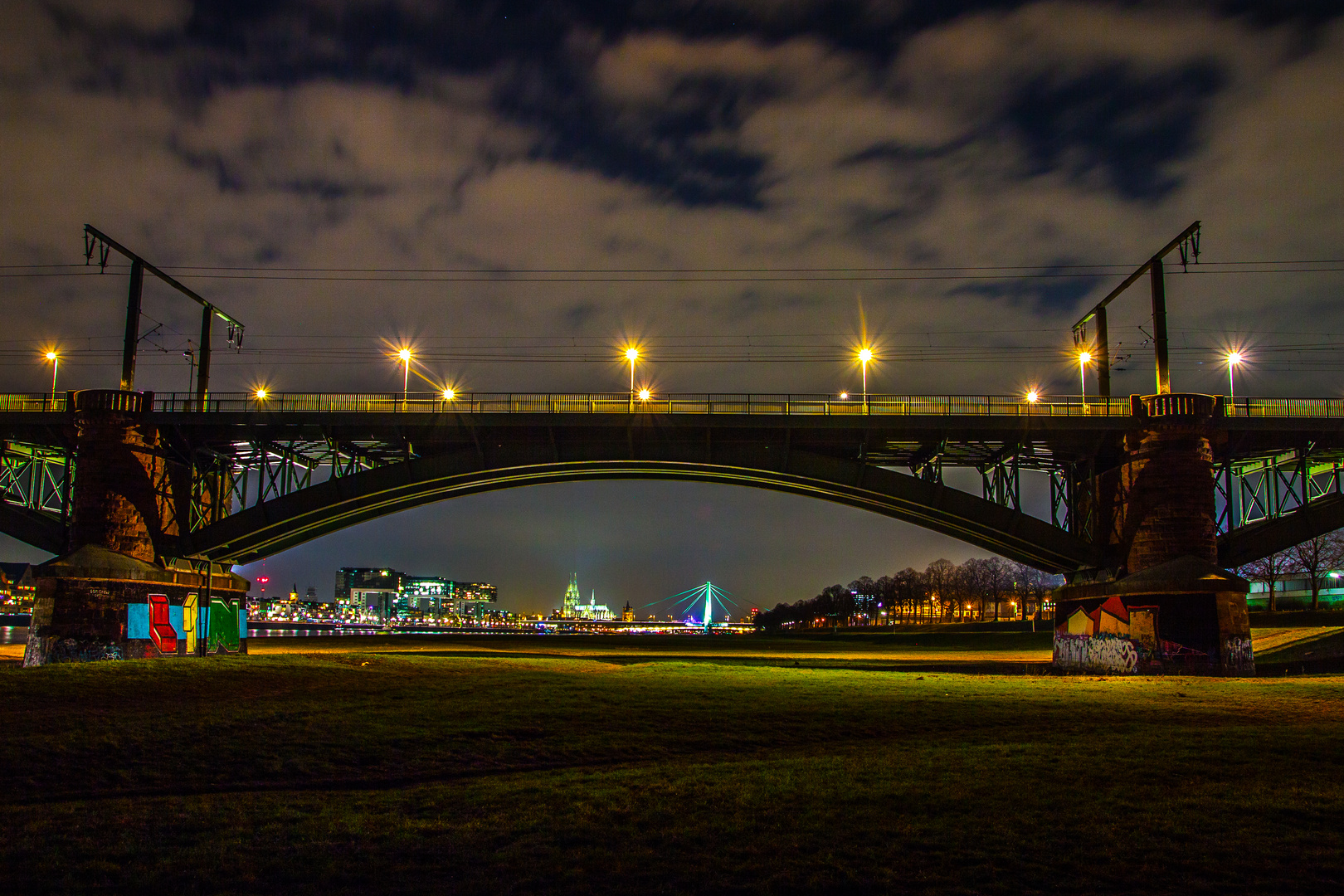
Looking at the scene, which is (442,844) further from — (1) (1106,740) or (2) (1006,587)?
(2) (1006,587)

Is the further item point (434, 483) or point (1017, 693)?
point (434, 483)

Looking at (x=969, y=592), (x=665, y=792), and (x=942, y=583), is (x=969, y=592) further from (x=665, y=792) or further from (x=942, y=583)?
(x=665, y=792)

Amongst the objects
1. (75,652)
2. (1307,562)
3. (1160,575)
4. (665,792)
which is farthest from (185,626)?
(1307,562)

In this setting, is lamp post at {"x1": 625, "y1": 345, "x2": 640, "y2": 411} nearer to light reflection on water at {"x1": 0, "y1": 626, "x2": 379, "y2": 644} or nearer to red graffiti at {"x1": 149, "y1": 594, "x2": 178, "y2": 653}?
red graffiti at {"x1": 149, "y1": 594, "x2": 178, "y2": 653}

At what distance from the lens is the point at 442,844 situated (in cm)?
1107

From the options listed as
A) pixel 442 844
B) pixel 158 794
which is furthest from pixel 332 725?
pixel 442 844

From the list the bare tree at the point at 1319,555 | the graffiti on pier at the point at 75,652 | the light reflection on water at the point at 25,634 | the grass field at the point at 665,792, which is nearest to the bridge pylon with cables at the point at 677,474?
the graffiti on pier at the point at 75,652

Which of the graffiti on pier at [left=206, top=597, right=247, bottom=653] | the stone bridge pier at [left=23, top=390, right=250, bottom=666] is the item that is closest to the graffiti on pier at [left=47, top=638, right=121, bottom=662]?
the stone bridge pier at [left=23, top=390, right=250, bottom=666]

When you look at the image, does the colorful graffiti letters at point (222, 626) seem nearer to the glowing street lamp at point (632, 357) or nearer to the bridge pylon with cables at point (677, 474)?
the bridge pylon with cables at point (677, 474)

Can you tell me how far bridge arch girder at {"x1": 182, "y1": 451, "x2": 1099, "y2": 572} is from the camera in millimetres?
48625

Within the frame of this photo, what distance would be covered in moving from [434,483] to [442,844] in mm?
42130

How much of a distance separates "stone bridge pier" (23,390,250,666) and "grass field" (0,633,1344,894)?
1558cm

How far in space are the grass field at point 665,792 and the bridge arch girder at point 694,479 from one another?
72.4 feet

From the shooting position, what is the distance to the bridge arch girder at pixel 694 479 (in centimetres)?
4862
